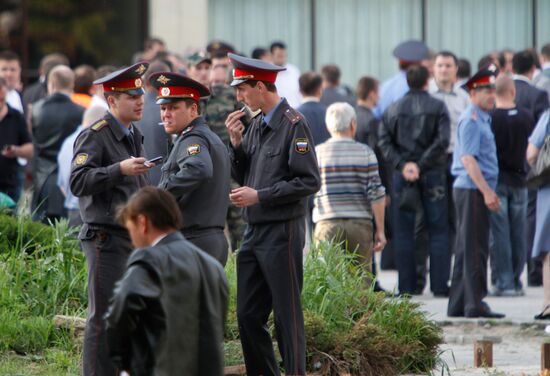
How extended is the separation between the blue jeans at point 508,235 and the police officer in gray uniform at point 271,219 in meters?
5.30

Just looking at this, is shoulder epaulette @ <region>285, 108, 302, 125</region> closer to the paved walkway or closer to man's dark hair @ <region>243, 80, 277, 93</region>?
man's dark hair @ <region>243, 80, 277, 93</region>

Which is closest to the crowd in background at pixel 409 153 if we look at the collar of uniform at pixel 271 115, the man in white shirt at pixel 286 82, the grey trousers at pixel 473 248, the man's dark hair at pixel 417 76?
the man's dark hair at pixel 417 76

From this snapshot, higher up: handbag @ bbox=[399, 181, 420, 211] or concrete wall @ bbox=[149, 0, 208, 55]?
concrete wall @ bbox=[149, 0, 208, 55]

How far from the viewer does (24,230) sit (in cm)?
1022

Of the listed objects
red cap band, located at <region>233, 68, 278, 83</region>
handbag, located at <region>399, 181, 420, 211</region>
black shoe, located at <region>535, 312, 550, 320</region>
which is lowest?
black shoe, located at <region>535, 312, 550, 320</region>

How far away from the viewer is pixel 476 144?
11.6 meters

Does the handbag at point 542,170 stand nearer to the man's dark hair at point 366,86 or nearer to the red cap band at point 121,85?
the man's dark hair at point 366,86

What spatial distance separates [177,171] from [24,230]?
103 inches

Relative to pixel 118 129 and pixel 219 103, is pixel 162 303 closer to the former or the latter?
pixel 118 129

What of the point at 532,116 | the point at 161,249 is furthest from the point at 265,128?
the point at 532,116

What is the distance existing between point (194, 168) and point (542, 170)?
3839 millimetres

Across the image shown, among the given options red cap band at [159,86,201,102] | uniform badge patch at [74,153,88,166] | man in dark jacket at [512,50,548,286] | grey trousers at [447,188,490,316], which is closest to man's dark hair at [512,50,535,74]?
man in dark jacket at [512,50,548,286]

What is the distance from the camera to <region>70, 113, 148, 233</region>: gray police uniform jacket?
7590 mm

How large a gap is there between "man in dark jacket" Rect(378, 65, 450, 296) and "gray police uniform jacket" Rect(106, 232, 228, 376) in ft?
23.0
